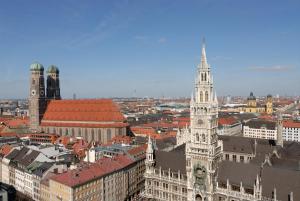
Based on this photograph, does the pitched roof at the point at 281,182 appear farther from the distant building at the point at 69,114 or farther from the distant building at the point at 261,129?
the distant building at the point at 261,129

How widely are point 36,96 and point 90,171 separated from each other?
9377 cm

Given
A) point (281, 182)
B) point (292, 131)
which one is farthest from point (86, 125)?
point (292, 131)

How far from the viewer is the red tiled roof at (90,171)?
79400 millimetres

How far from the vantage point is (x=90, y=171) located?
8481 centimetres

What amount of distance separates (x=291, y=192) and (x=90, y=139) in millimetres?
110180

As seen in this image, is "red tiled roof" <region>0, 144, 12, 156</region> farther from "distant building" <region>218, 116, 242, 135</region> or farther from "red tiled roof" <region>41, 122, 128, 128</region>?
"distant building" <region>218, 116, 242, 135</region>

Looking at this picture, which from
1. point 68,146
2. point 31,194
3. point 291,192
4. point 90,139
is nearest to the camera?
point 291,192

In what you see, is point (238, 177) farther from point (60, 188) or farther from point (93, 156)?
point (93, 156)

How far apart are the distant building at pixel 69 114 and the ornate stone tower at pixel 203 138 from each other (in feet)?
265

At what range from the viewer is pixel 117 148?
4409 inches

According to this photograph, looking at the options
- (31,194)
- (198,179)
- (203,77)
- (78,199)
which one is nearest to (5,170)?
(31,194)

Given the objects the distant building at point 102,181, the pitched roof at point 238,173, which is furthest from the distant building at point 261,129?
the pitched roof at point 238,173

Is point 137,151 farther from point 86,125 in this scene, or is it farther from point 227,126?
point 227,126

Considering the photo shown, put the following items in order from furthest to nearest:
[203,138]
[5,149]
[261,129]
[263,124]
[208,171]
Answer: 1. [261,129]
2. [263,124]
3. [5,149]
4. [203,138]
5. [208,171]
